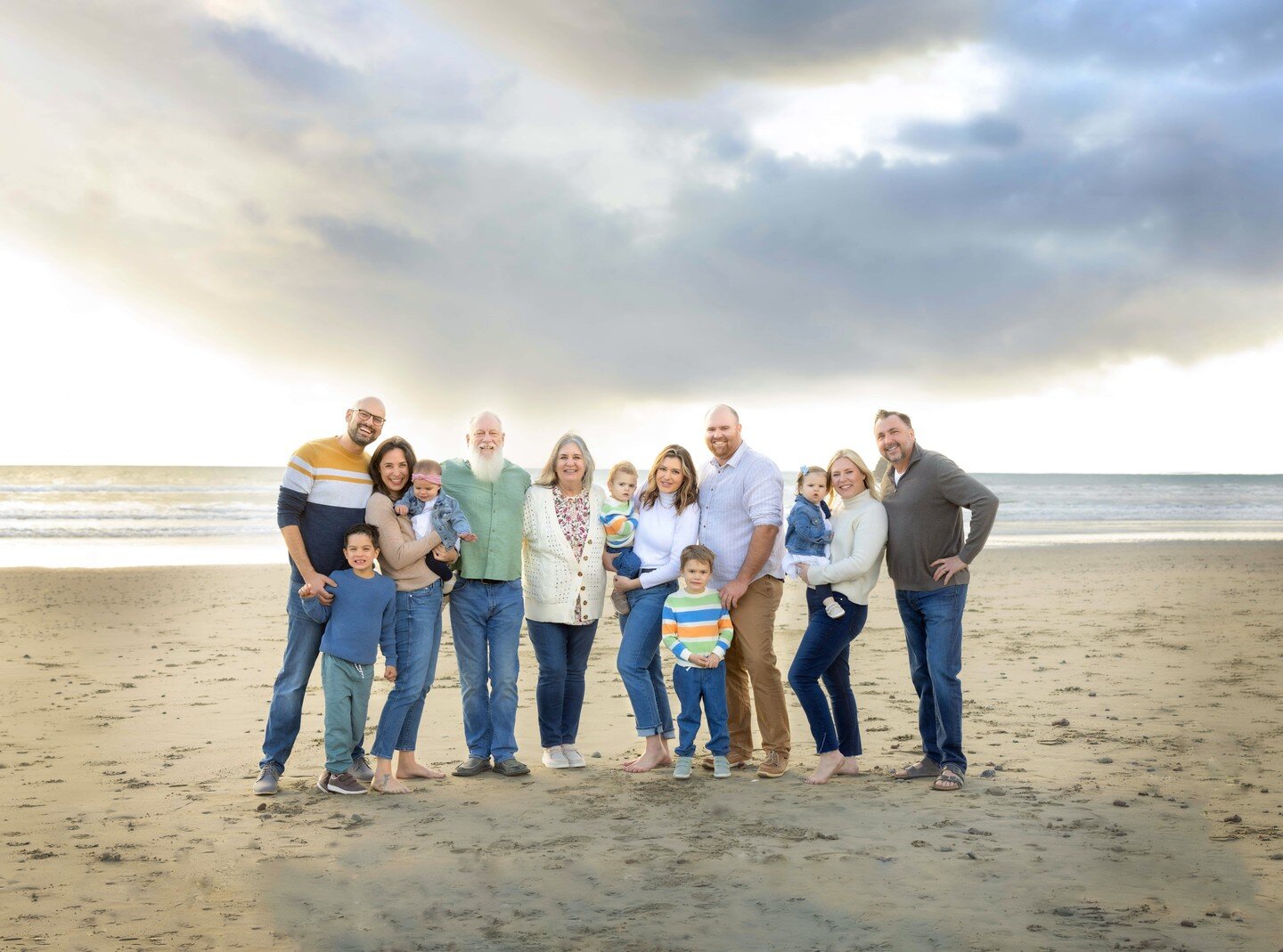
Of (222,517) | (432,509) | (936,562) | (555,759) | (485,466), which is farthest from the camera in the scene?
(222,517)

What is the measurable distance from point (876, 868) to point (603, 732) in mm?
3100

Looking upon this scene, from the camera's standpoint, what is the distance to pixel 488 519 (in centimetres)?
573

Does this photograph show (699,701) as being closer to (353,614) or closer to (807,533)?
(807,533)

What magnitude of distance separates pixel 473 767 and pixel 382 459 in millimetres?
1860

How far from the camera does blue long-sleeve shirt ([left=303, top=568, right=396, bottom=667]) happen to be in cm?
534

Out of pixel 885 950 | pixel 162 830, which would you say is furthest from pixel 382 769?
pixel 885 950

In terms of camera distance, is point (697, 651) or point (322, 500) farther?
point (697, 651)

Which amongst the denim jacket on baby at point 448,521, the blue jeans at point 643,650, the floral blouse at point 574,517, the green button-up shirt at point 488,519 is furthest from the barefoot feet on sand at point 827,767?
the denim jacket on baby at point 448,521

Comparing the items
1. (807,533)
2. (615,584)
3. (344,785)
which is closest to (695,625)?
(615,584)

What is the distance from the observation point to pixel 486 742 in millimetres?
5941

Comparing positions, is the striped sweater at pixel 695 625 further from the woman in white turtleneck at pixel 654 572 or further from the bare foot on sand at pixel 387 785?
the bare foot on sand at pixel 387 785

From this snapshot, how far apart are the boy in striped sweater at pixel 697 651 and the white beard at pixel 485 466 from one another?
1.19 meters

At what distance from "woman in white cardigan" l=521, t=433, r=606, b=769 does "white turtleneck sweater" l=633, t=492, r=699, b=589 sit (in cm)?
28

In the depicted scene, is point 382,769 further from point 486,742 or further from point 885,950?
point 885,950
